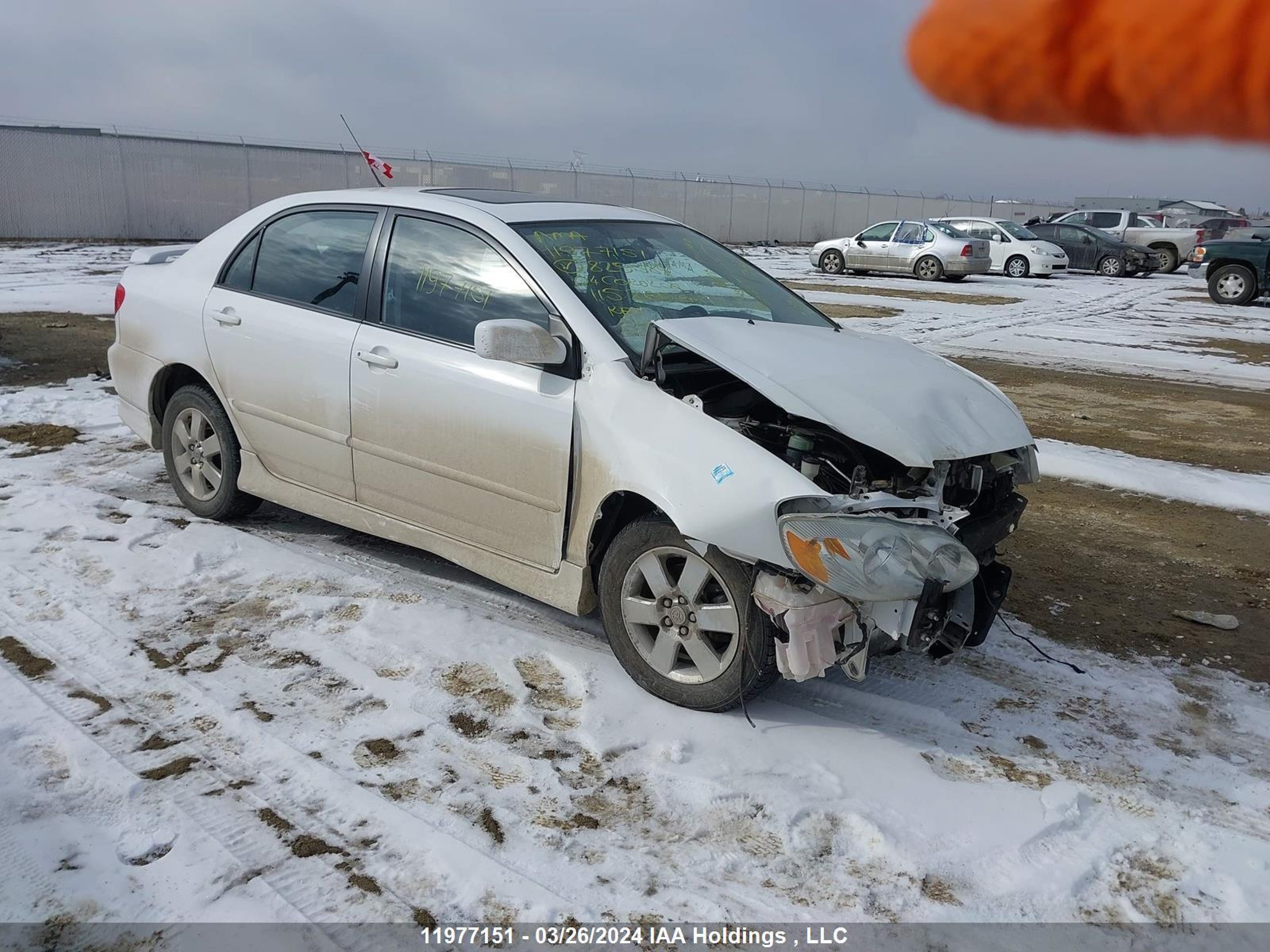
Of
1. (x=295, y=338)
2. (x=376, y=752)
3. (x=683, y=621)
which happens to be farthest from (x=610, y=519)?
→ (x=295, y=338)

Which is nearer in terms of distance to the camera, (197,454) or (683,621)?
(683,621)

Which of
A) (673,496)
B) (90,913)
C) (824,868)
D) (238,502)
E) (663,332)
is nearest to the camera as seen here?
(90,913)

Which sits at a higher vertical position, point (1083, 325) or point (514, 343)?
point (514, 343)

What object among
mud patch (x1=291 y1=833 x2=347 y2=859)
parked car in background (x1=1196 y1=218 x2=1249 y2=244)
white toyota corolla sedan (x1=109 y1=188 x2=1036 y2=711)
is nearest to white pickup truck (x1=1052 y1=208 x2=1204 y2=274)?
parked car in background (x1=1196 y1=218 x2=1249 y2=244)

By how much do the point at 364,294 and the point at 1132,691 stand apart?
136 inches

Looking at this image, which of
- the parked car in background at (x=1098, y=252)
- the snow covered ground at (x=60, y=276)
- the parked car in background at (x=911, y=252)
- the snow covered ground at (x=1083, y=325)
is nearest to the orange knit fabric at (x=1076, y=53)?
the snow covered ground at (x=1083, y=325)

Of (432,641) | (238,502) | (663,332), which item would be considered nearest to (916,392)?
(663,332)

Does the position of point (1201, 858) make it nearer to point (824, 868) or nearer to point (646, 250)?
point (824, 868)

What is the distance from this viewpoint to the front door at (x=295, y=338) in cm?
450

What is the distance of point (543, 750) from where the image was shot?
335cm

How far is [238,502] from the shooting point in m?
5.15

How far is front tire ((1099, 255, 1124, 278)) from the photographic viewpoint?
1063 inches

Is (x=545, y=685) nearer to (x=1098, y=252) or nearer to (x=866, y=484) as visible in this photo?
(x=866, y=484)

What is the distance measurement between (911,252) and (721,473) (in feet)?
72.1
